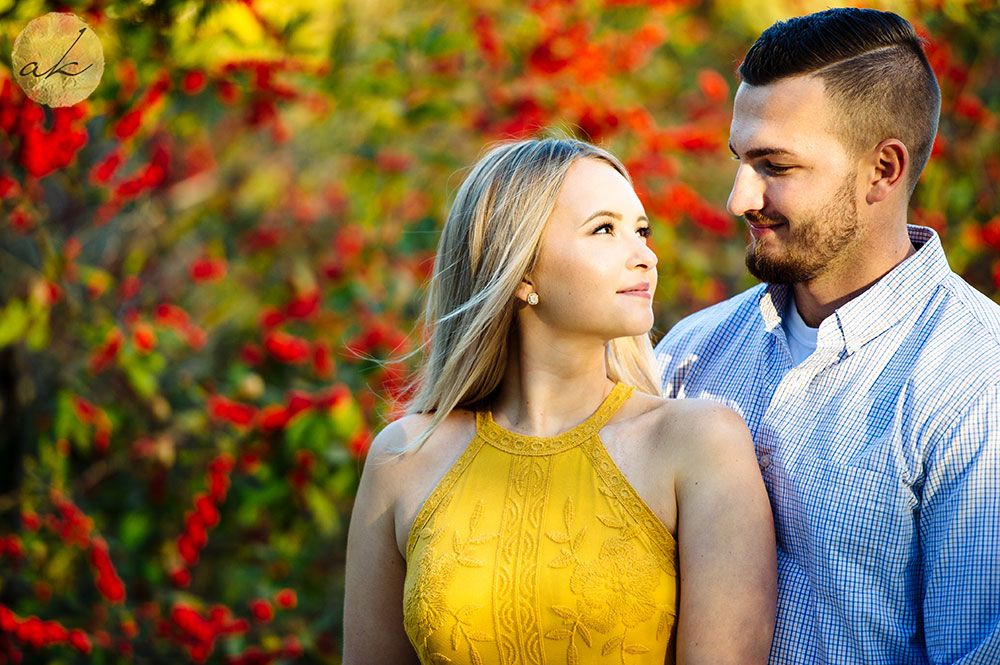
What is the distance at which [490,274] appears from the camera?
2322 mm

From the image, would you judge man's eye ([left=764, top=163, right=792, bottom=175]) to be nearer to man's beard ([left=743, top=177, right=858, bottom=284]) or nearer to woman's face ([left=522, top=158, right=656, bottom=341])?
man's beard ([left=743, top=177, right=858, bottom=284])

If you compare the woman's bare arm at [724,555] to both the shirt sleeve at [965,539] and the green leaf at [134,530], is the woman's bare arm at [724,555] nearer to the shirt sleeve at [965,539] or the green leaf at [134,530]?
the shirt sleeve at [965,539]

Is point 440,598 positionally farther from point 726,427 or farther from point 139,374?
point 139,374

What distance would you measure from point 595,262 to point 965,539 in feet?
2.97

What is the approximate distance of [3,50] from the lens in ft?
9.48

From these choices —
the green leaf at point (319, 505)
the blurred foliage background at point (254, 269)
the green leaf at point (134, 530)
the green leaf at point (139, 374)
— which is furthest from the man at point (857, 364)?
the green leaf at point (134, 530)

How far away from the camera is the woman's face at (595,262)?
86.3 inches

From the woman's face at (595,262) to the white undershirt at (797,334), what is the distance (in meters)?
0.38

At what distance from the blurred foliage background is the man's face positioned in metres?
1.06

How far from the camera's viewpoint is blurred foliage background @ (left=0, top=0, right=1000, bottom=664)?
3.65 meters

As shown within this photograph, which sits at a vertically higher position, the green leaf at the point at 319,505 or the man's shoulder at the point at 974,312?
the man's shoulder at the point at 974,312

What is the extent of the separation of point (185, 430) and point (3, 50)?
1.67 m

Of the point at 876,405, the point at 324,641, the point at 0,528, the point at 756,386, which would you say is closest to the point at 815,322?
the point at 756,386

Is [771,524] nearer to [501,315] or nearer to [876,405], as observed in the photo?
[876,405]
